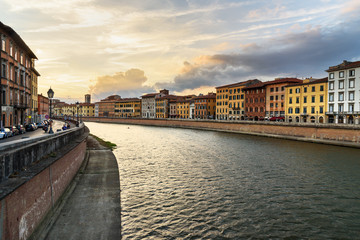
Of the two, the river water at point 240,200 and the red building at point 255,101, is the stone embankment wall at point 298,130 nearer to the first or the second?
the red building at point 255,101

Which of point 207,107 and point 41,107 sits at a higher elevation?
point 207,107

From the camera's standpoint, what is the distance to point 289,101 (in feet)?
240

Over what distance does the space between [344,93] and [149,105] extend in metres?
108

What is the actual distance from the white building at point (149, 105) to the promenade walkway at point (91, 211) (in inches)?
5026

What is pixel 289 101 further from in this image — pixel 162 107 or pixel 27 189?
pixel 162 107

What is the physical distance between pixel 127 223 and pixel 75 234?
268 centimetres

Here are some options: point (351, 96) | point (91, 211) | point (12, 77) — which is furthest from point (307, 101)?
point (91, 211)

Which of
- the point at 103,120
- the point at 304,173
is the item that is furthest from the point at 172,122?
the point at 304,173

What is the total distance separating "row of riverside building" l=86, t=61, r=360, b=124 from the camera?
57531 millimetres

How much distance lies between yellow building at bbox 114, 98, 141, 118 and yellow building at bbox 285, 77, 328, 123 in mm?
103850

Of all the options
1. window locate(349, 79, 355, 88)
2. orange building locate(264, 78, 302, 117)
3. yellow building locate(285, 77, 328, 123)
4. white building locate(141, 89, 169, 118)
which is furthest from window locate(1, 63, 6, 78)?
white building locate(141, 89, 169, 118)

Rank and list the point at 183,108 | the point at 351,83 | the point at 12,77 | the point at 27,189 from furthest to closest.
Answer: the point at 183,108 < the point at 351,83 < the point at 12,77 < the point at 27,189

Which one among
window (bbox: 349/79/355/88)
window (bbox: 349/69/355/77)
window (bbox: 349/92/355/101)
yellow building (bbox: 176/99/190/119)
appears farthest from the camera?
yellow building (bbox: 176/99/190/119)

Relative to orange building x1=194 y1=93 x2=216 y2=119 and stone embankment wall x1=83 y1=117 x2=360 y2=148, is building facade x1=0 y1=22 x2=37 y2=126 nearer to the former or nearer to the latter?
stone embankment wall x1=83 y1=117 x2=360 y2=148
